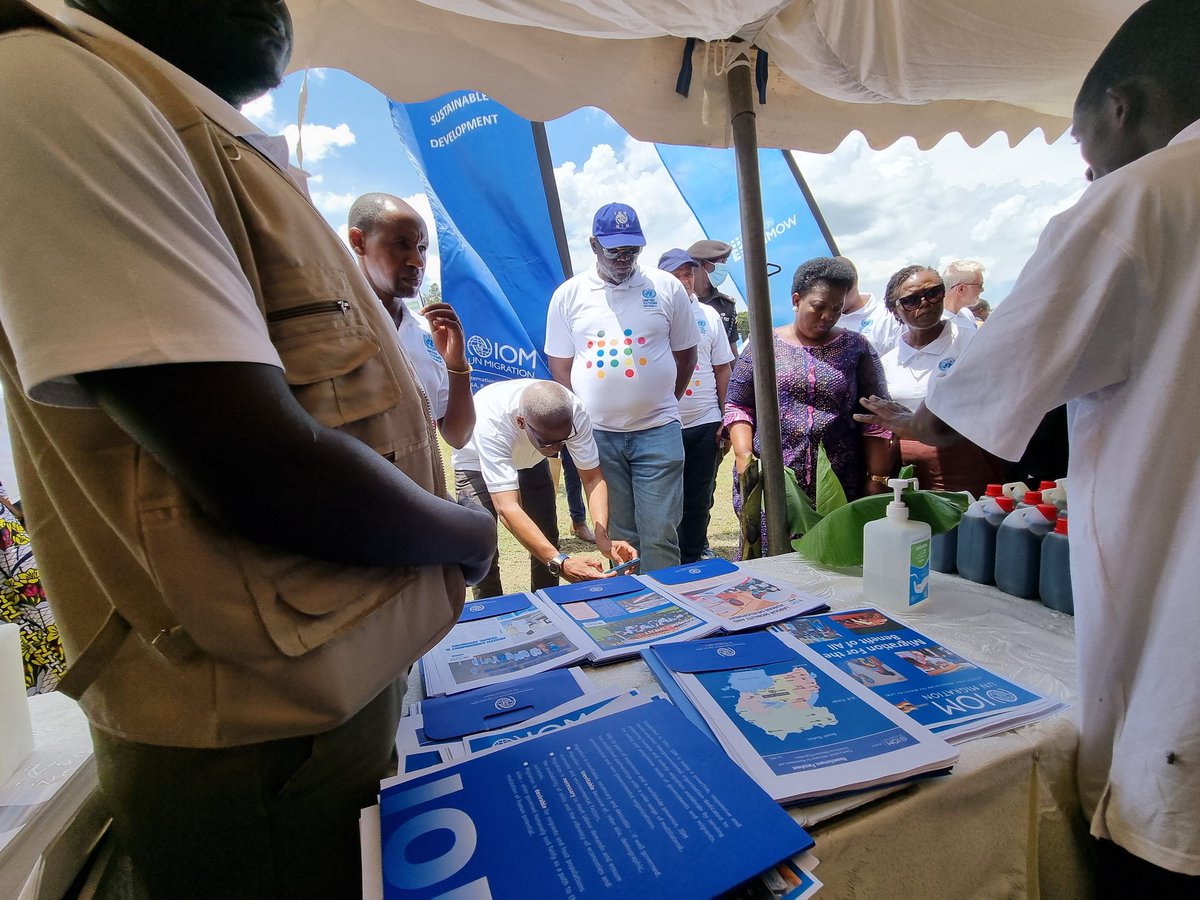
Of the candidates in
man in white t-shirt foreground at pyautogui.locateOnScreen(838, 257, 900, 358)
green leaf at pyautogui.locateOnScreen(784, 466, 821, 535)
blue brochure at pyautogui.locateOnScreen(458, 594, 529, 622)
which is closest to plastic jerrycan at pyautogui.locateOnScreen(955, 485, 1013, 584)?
green leaf at pyautogui.locateOnScreen(784, 466, 821, 535)

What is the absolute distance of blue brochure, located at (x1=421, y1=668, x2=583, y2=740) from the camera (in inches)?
26.9

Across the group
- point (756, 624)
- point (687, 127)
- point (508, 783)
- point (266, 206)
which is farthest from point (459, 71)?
point (508, 783)

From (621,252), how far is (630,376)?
1.74 feet

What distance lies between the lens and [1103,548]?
0.68m

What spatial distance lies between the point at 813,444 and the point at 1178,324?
1.40m

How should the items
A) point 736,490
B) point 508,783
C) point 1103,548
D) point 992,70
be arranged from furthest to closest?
1. point 736,490
2. point 992,70
3. point 1103,548
4. point 508,783

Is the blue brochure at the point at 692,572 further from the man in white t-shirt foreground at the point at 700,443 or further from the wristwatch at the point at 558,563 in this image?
the man in white t-shirt foreground at the point at 700,443

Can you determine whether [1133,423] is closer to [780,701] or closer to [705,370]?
[780,701]

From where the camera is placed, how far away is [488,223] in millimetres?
3391

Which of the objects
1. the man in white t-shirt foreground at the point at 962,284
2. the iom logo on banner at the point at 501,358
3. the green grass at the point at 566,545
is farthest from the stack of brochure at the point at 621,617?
the man in white t-shirt foreground at the point at 962,284

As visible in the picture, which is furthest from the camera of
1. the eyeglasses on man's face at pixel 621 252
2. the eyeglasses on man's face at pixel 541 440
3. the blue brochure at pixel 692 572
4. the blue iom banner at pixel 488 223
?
the blue iom banner at pixel 488 223

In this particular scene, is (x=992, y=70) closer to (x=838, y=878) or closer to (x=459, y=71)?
(x=459, y=71)

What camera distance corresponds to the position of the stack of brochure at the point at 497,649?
82 centimetres

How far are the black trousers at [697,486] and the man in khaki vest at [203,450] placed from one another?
91.7 inches
